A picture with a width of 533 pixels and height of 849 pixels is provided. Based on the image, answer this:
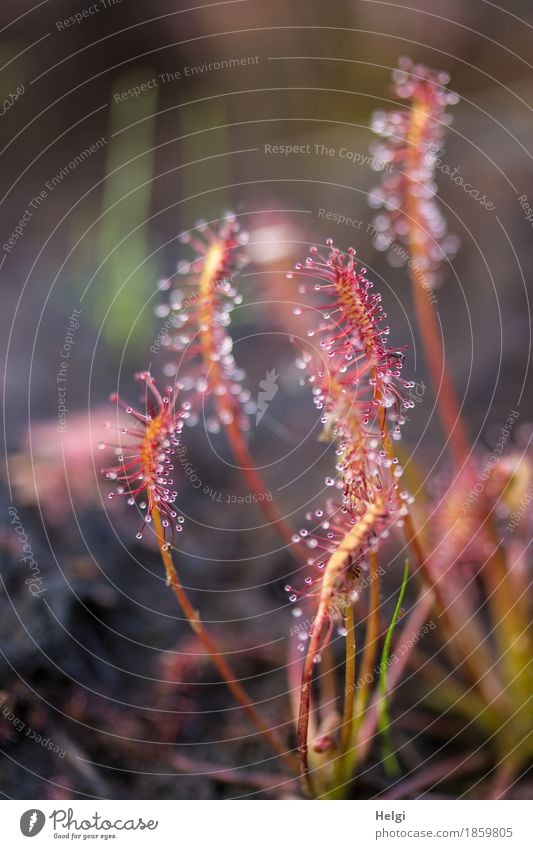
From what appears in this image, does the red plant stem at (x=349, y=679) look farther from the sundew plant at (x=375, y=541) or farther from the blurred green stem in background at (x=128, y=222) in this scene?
the blurred green stem in background at (x=128, y=222)

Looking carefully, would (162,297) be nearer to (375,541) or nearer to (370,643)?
(370,643)
